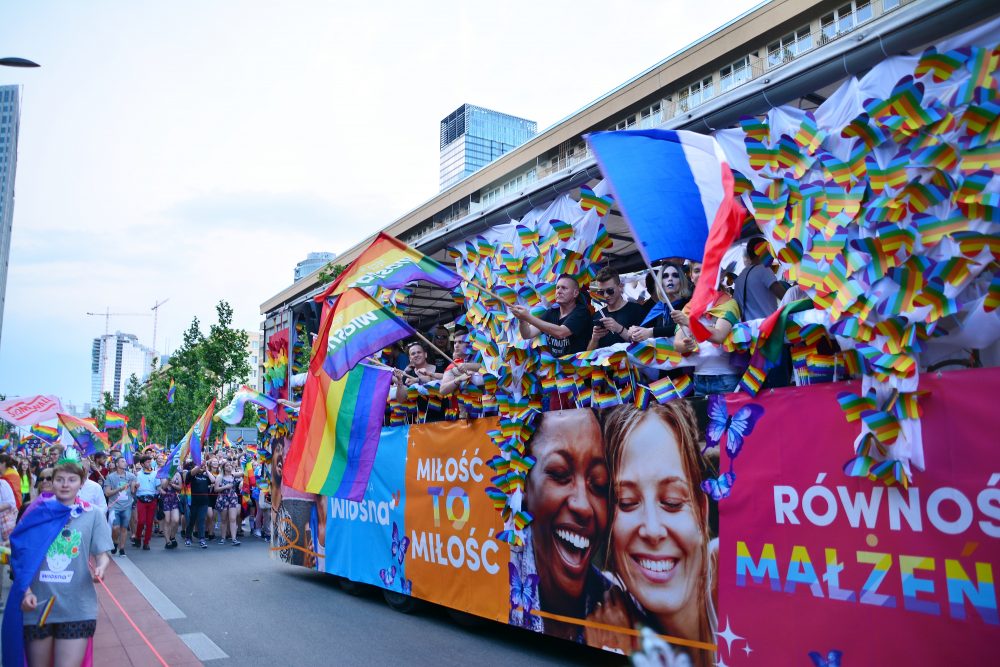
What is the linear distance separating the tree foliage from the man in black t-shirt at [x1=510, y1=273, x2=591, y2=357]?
90.4 feet

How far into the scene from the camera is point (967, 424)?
406 centimetres

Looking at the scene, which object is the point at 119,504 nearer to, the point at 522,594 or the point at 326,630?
the point at 326,630

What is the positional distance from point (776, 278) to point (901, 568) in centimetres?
216

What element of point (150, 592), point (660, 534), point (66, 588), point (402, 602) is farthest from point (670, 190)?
point (150, 592)

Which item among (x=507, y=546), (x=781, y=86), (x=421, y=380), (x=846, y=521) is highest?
(x=781, y=86)

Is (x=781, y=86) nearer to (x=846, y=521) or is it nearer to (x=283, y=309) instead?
(x=846, y=521)

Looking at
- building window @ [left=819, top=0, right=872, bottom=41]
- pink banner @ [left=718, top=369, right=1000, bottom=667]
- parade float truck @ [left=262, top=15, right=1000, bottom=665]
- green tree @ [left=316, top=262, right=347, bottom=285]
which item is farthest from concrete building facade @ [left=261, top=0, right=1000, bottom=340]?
pink banner @ [left=718, top=369, right=1000, bottom=667]

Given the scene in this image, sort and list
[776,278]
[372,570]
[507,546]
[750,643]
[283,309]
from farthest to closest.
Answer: [283,309] < [372,570] < [507,546] < [776,278] < [750,643]

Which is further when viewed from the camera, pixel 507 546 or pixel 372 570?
pixel 372 570

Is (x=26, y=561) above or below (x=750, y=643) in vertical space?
above

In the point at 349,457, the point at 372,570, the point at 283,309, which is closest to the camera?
the point at 349,457

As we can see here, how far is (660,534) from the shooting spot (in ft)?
19.0

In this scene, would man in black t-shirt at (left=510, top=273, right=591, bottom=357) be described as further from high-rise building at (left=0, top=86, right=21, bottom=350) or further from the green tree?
high-rise building at (left=0, top=86, right=21, bottom=350)

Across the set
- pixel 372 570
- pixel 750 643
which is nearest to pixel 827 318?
pixel 750 643
